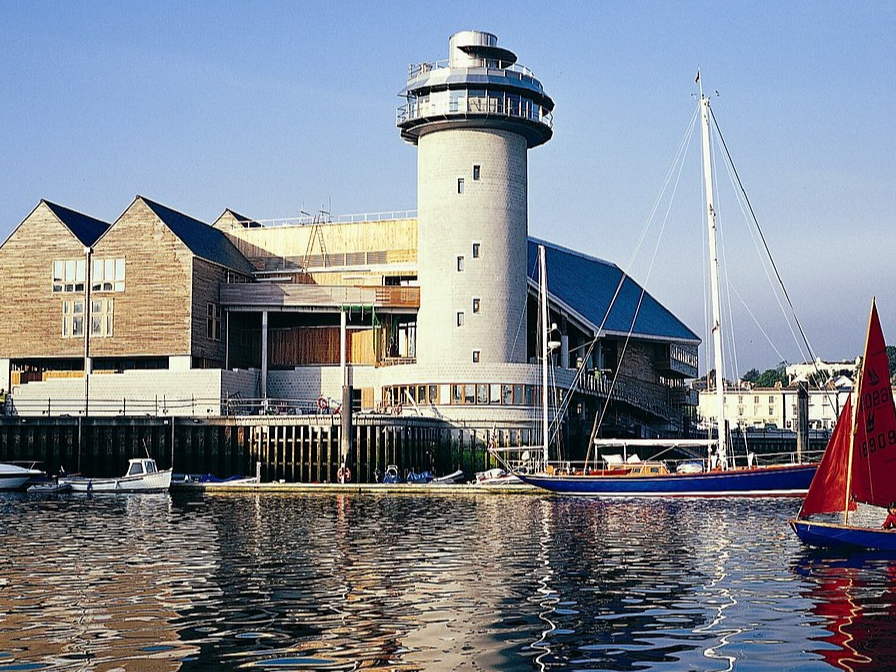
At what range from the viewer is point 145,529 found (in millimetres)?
39562

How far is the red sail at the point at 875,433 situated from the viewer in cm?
3025

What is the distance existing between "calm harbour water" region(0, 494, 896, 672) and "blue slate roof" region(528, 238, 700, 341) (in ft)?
150

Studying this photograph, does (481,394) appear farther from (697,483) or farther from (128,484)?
(128,484)

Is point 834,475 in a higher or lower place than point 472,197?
lower

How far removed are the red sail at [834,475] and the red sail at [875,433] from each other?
542 mm

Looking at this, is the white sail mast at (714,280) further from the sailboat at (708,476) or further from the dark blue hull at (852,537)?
the dark blue hull at (852,537)

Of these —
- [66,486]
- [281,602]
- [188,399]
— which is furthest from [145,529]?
[188,399]

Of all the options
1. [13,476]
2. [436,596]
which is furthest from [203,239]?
[436,596]

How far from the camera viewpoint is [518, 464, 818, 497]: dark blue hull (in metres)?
53.5

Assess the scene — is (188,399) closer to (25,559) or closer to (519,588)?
(25,559)

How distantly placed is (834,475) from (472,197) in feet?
159

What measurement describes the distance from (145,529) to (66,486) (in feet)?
76.1

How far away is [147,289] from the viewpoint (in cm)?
7738

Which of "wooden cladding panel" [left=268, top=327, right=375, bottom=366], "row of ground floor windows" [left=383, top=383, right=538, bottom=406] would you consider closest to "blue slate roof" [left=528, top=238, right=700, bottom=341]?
"row of ground floor windows" [left=383, top=383, right=538, bottom=406]
